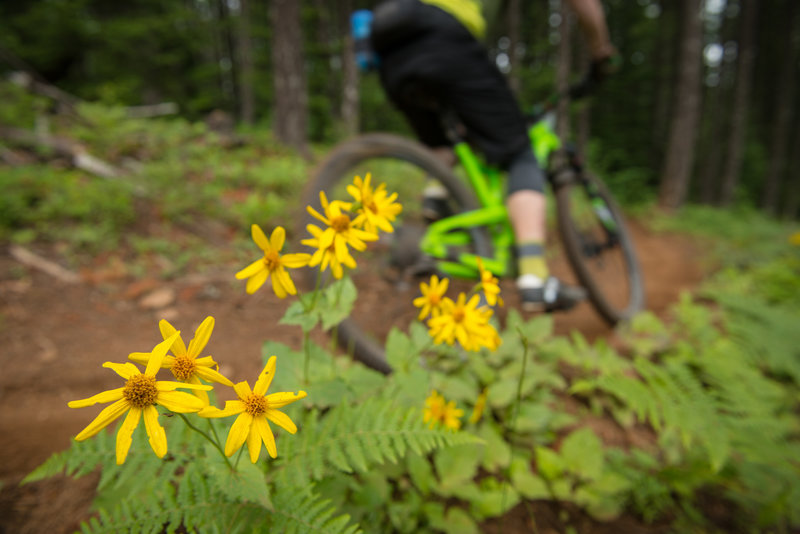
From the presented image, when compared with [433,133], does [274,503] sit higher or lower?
lower

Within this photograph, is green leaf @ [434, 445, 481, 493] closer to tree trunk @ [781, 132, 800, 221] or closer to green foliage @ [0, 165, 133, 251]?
green foliage @ [0, 165, 133, 251]

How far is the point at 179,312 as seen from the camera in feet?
7.62

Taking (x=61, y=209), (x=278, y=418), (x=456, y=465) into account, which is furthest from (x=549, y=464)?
(x=61, y=209)

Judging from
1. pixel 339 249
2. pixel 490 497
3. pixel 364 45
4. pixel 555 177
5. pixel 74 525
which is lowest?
pixel 490 497

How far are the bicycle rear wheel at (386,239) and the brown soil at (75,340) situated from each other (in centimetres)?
45

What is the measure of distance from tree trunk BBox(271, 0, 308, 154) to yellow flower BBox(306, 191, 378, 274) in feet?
20.5

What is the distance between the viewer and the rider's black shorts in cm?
184

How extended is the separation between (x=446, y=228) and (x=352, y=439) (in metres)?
1.49

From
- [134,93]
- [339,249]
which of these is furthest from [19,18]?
[339,249]

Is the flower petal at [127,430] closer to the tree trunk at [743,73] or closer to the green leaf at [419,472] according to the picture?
the green leaf at [419,472]

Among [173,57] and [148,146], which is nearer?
[148,146]

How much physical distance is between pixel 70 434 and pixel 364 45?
6.98 ft

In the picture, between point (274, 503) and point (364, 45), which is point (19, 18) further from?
point (274, 503)

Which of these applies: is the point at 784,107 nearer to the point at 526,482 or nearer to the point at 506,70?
the point at 506,70
